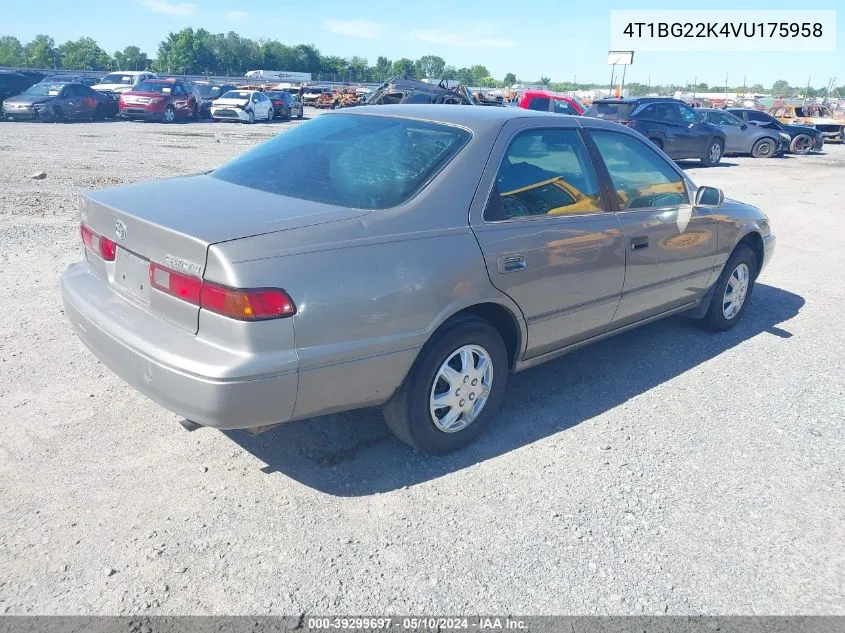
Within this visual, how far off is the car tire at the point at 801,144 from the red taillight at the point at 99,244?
26397 millimetres

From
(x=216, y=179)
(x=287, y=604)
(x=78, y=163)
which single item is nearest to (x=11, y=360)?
(x=216, y=179)

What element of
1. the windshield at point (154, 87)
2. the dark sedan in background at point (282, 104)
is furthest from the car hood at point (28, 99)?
the dark sedan in background at point (282, 104)

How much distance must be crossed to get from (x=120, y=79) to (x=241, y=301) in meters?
31.9

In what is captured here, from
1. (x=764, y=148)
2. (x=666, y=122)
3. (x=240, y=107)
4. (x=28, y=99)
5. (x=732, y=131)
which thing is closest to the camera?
(x=666, y=122)

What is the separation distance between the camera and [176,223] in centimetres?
→ 296

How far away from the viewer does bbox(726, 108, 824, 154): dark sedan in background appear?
23609 millimetres

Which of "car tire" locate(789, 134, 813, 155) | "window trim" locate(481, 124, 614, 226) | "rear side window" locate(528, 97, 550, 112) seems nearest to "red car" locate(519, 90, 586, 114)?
"rear side window" locate(528, 97, 550, 112)

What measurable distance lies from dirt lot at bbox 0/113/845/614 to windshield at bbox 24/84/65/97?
22.2 metres

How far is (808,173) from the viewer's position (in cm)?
1881

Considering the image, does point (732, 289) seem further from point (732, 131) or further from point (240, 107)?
point (240, 107)

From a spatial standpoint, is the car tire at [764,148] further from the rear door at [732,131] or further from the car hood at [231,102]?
the car hood at [231,102]

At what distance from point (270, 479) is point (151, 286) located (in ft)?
A: 3.37

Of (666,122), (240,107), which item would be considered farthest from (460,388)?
(240,107)

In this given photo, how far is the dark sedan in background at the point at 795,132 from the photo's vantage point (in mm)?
23609
